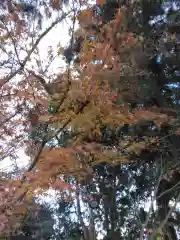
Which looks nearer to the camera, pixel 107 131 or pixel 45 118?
pixel 45 118

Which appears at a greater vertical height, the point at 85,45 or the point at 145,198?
the point at 145,198

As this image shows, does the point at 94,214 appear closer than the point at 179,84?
No

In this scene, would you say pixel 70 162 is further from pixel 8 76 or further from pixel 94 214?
pixel 94 214

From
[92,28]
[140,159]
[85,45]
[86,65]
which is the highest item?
[140,159]

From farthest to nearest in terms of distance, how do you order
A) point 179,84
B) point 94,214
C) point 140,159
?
1. point 94,214
2. point 140,159
3. point 179,84

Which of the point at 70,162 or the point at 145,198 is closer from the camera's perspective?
the point at 70,162

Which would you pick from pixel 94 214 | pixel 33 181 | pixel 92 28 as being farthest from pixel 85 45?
pixel 94 214

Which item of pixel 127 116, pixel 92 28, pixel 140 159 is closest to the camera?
pixel 127 116

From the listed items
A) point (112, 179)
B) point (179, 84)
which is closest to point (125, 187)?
point (112, 179)

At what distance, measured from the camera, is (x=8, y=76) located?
129 inches

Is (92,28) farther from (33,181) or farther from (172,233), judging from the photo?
(172,233)

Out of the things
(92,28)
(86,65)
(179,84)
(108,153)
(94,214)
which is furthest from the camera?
(94,214)

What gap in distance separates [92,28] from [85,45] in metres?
0.45

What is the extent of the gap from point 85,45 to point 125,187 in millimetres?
7399
